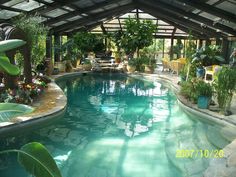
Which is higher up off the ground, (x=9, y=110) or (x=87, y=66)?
(x=9, y=110)

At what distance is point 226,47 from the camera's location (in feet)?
55.8

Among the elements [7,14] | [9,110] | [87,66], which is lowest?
[87,66]

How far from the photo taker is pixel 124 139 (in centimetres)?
675

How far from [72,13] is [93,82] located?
3.67 meters

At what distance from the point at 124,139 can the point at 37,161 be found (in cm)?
521

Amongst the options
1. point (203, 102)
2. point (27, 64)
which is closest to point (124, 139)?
point (203, 102)

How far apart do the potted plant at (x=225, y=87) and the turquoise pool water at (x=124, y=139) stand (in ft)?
2.37

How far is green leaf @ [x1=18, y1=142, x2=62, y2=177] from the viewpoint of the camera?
5.31 feet

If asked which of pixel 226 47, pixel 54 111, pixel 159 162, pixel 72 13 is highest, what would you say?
pixel 72 13

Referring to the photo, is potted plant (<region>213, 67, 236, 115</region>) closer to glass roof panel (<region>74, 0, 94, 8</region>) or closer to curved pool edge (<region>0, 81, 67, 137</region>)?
curved pool edge (<region>0, 81, 67, 137</region>)

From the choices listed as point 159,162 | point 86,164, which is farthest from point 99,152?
point 159,162

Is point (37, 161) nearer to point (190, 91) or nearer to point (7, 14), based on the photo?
point (190, 91)

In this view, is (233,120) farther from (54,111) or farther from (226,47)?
(226,47)

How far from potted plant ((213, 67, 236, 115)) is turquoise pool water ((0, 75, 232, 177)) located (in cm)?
72
